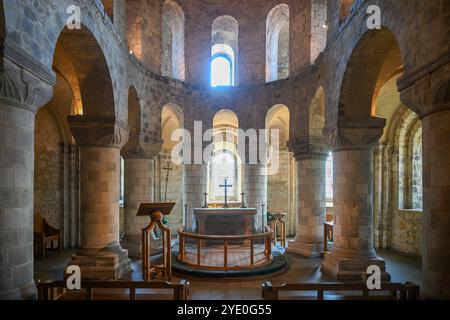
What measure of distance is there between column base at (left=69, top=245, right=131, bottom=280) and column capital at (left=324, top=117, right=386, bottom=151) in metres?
5.92

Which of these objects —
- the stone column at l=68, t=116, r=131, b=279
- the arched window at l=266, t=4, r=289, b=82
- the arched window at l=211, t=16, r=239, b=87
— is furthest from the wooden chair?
the arched window at l=266, t=4, r=289, b=82

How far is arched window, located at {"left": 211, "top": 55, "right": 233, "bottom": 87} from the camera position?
1658 cm

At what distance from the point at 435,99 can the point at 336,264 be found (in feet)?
15.5

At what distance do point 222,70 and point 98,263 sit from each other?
38.8ft

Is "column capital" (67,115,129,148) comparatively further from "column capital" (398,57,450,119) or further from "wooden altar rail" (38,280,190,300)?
"column capital" (398,57,450,119)

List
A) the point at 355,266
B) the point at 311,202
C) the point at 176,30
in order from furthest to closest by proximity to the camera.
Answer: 1. the point at 176,30
2. the point at 311,202
3. the point at 355,266

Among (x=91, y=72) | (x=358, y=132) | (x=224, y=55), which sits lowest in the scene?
(x=358, y=132)

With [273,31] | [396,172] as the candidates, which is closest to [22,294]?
[396,172]

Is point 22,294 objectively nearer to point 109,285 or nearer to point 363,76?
point 109,285

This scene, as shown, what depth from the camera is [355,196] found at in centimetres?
766
